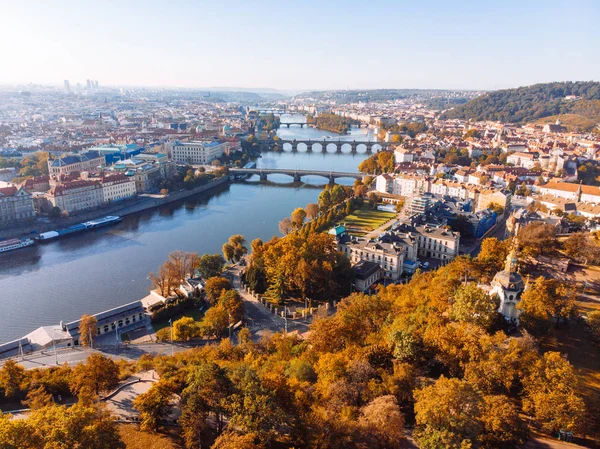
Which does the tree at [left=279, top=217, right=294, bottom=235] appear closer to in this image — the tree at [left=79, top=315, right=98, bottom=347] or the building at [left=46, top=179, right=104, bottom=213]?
the tree at [left=79, top=315, right=98, bottom=347]

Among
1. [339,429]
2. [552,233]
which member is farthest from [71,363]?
[552,233]

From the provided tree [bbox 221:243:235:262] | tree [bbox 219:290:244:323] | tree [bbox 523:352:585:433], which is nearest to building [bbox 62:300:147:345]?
tree [bbox 219:290:244:323]

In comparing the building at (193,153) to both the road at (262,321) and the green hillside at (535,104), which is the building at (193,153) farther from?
the green hillside at (535,104)

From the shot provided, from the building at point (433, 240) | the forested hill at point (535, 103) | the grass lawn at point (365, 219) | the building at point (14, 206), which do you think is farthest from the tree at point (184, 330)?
the forested hill at point (535, 103)

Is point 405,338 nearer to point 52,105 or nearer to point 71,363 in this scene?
point 71,363

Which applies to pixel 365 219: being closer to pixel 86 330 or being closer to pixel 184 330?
pixel 184 330

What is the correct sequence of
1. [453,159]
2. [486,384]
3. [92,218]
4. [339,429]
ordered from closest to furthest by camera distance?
[339,429] → [486,384] → [92,218] → [453,159]

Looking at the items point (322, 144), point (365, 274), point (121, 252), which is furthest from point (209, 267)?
point (322, 144)
